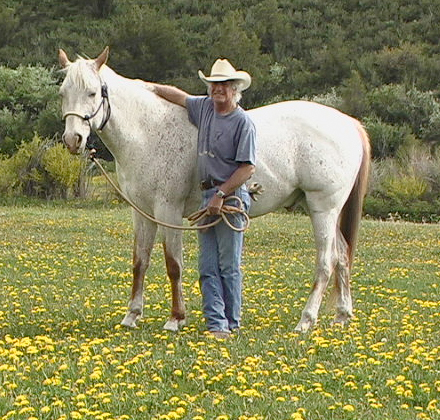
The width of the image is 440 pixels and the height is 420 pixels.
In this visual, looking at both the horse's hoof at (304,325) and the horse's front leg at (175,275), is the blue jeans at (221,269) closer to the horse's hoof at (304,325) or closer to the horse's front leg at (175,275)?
the horse's front leg at (175,275)

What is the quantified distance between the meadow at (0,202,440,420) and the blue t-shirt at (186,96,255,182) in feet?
4.72

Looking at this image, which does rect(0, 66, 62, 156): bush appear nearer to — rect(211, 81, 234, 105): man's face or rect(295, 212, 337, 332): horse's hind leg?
rect(295, 212, 337, 332): horse's hind leg

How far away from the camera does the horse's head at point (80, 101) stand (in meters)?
8.08

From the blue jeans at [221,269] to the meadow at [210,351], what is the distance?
211mm

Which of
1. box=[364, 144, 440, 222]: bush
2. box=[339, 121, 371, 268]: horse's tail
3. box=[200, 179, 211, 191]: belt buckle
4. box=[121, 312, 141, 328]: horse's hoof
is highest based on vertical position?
box=[200, 179, 211, 191]: belt buckle

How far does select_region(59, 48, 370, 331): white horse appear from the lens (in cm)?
850

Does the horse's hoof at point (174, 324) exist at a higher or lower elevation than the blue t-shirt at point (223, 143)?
lower

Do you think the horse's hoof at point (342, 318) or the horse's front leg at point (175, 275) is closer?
the horse's front leg at point (175, 275)

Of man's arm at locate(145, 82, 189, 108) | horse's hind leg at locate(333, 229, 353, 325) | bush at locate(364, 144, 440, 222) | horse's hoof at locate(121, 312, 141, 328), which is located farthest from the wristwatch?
bush at locate(364, 144, 440, 222)

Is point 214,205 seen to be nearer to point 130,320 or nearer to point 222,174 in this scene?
point 222,174

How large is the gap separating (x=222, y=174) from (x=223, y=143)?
27 cm

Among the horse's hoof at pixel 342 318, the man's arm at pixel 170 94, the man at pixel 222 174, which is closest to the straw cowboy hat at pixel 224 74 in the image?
the man at pixel 222 174

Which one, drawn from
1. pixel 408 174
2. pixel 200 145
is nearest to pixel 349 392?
pixel 200 145

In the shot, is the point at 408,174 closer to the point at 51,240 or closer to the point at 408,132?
the point at 408,132
